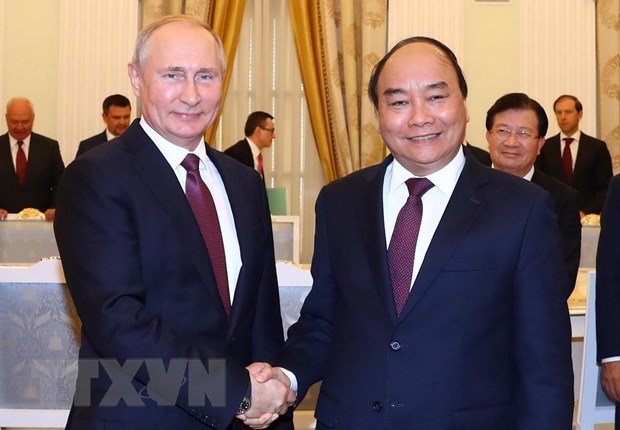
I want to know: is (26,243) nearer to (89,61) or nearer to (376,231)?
(89,61)

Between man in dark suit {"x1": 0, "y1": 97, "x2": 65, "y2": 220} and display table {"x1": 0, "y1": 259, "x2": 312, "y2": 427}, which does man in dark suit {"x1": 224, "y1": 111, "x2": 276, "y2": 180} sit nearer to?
man in dark suit {"x1": 0, "y1": 97, "x2": 65, "y2": 220}

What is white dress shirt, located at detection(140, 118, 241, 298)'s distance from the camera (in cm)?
225

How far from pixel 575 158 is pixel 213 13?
3711 mm

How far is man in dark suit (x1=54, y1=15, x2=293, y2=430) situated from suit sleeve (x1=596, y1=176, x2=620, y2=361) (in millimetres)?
1080

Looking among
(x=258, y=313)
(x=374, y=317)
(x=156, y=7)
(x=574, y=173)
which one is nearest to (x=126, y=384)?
(x=258, y=313)

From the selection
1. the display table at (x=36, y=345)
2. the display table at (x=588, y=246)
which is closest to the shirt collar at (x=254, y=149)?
the display table at (x=588, y=246)

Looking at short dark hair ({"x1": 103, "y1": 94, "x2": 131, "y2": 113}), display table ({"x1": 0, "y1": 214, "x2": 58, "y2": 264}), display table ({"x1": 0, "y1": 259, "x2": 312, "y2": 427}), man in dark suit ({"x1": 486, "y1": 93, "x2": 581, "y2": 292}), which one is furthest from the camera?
short dark hair ({"x1": 103, "y1": 94, "x2": 131, "y2": 113})

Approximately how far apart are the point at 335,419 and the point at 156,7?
24.4 ft

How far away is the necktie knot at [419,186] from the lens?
2162 millimetres

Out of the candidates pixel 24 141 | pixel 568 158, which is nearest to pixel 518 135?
pixel 568 158

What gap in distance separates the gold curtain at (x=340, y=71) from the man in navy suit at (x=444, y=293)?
22.8 ft

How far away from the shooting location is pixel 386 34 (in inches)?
364

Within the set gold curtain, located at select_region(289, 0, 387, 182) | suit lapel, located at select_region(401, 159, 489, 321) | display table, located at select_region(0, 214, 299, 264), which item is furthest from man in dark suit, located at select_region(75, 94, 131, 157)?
suit lapel, located at select_region(401, 159, 489, 321)

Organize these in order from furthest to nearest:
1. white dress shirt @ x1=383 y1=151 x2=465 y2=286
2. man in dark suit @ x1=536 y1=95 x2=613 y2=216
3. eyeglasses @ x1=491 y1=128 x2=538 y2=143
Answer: man in dark suit @ x1=536 y1=95 x2=613 y2=216
eyeglasses @ x1=491 y1=128 x2=538 y2=143
white dress shirt @ x1=383 y1=151 x2=465 y2=286
